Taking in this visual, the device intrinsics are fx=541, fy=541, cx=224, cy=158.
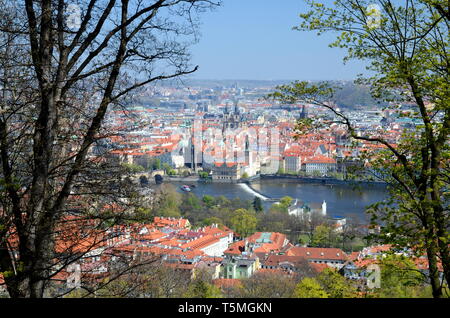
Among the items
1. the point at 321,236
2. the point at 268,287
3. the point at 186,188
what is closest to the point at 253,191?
the point at 186,188

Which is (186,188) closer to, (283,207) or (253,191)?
(253,191)

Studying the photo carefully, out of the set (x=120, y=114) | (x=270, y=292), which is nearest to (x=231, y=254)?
(x=270, y=292)

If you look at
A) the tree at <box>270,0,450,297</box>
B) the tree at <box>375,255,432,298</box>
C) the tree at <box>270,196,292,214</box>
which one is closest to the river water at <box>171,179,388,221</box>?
the tree at <box>270,196,292,214</box>

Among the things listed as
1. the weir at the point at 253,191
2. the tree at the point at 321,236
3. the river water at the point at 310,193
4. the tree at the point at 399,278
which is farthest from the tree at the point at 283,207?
the tree at the point at 399,278

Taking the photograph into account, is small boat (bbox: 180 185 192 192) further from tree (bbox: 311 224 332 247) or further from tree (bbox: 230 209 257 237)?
tree (bbox: 311 224 332 247)

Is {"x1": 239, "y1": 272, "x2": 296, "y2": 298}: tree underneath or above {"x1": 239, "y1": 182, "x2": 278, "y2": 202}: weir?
above

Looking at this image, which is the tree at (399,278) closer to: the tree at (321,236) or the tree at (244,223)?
the tree at (321,236)
